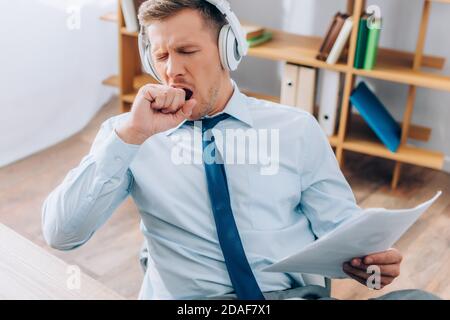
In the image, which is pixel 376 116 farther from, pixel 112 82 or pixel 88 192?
pixel 88 192

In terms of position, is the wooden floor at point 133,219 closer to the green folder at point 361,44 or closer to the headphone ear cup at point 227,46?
the green folder at point 361,44

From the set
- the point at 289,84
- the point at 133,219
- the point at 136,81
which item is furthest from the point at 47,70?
the point at 289,84

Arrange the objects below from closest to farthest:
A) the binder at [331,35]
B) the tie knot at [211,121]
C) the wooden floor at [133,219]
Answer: the tie knot at [211,121], the wooden floor at [133,219], the binder at [331,35]

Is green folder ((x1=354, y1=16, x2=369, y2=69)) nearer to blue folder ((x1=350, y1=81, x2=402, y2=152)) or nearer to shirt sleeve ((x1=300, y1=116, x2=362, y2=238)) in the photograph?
blue folder ((x1=350, y1=81, x2=402, y2=152))

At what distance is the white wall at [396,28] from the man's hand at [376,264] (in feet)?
6.65

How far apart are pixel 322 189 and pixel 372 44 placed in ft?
4.79

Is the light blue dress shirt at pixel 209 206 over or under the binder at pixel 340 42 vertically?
under

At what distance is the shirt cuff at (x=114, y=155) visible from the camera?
113 cm

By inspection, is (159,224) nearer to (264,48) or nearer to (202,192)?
(202,192)

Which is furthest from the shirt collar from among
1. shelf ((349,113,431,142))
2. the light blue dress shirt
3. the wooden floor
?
shelf ((349,113,431,142))

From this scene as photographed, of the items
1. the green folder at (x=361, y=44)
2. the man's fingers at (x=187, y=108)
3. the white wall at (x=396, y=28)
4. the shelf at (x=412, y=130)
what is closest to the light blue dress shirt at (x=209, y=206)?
the man's fingers at (x=187, y=108)

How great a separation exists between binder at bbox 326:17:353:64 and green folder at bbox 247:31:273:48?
14.6 inches

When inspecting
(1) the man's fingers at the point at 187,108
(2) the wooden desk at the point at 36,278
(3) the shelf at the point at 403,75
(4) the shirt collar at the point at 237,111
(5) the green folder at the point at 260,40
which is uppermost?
(1) the man's fingers at the point at 187,108

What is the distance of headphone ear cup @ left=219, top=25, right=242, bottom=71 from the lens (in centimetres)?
127
